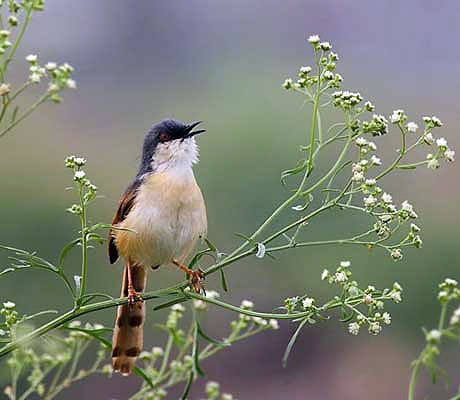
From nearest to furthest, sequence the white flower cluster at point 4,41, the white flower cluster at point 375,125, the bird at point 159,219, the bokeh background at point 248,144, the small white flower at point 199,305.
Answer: the white flower cluster at point 4,41
the white flower cluster at point 375,125
the small white flower at point 199,305
the bird at point 159,219
the bokeh background at point 248,144

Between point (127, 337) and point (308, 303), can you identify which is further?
point (127, 337)

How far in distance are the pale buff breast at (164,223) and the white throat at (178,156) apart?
12cm

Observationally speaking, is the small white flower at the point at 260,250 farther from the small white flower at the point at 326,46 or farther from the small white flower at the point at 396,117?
the small white flower at the point at 326,46

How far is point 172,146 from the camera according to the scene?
4684mm

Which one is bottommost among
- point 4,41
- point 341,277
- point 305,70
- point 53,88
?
point 341,277

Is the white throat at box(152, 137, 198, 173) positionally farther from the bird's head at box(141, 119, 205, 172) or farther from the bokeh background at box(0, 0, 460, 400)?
the bokeh background at box(0, 0, 460, 400)

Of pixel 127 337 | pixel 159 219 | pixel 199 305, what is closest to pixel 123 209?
pixel 159 219

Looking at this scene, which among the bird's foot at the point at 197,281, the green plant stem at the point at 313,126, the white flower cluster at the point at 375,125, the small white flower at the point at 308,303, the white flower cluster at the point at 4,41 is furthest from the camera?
the bird's foot at the point at 197,281

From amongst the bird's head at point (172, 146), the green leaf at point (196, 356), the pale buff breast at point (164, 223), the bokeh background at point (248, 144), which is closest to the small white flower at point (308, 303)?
the green leaf at point (196, 356)

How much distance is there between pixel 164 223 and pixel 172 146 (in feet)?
1.72

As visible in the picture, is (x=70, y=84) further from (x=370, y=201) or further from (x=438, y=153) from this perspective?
(x=438, y=153)

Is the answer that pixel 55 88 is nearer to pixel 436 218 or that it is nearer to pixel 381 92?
pixel 436 218

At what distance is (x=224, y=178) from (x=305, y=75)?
9356mm

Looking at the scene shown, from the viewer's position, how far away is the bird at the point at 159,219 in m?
4.32
